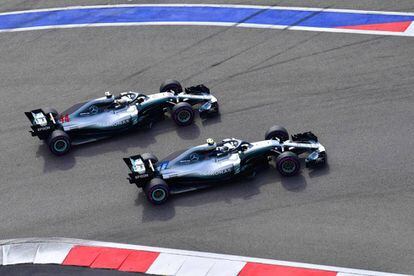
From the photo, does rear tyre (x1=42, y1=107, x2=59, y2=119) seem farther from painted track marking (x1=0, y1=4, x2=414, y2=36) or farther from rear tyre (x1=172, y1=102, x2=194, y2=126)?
painted track marking (x1=0, y1=4, x2=414, y2=36)

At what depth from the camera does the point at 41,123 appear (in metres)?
23.3

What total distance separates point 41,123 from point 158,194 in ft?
15.1

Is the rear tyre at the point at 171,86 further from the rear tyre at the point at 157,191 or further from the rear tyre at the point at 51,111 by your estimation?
the rear tyre at the point at 157,191

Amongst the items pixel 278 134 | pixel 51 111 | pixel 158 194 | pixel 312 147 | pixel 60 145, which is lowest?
pixel 158 194

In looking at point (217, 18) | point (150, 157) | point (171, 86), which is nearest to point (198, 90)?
point (171, 86)

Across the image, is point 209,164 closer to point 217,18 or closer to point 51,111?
point 51,111

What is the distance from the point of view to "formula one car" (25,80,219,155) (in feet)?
76.4

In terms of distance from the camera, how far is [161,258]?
19.2 m

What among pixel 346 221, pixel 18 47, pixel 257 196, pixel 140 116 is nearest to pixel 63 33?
pixel 18 47

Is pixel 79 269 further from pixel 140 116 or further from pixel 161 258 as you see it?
pixel 140 116

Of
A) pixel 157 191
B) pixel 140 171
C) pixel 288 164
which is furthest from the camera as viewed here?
pixel 288 164

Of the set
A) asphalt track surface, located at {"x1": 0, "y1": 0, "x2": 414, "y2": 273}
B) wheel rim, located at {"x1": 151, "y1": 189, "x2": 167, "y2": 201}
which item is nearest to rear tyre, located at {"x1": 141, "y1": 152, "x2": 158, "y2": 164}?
asphalt track surface, located at {"x1": 0, "y1": 0, "x2": 414, "y2": 273}

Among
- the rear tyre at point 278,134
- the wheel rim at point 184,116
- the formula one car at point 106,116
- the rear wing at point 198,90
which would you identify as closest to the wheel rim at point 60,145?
the formula one car at point 106,116

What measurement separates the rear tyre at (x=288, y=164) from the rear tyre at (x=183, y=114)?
3.65 metres
